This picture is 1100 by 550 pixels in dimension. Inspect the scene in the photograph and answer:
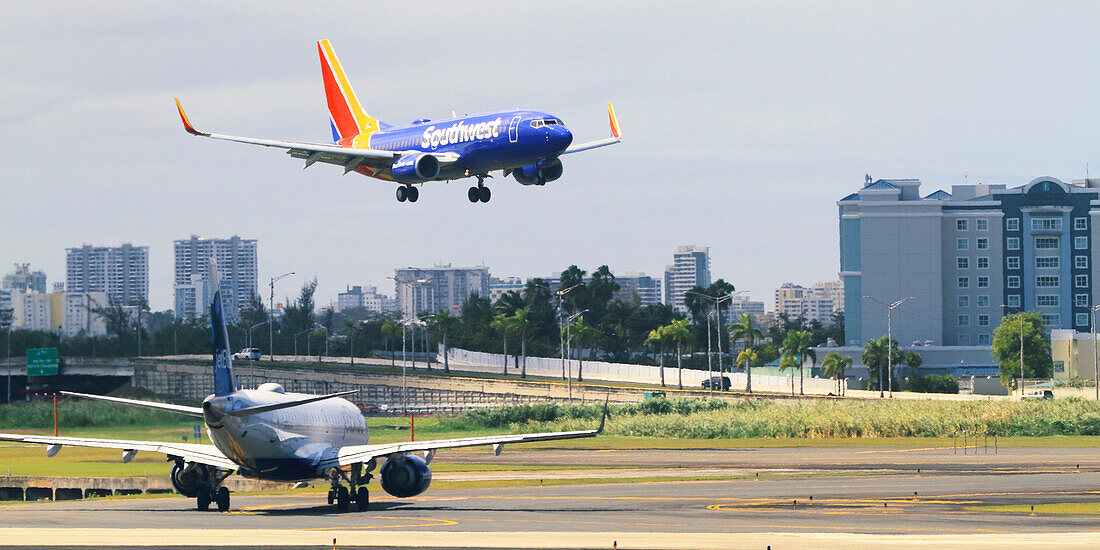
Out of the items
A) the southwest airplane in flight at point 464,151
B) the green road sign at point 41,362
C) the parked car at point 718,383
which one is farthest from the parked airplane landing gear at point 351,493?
the parked car at point 718,383

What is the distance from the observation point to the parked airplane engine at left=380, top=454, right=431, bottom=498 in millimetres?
46156

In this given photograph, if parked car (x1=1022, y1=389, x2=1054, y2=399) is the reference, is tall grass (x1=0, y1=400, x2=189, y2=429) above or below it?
above

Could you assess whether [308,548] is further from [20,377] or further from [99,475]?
[20,377]

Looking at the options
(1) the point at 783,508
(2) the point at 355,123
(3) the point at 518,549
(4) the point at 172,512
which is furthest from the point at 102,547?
(2) the point at 355,123

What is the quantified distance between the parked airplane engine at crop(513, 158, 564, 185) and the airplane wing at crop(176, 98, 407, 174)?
322cm

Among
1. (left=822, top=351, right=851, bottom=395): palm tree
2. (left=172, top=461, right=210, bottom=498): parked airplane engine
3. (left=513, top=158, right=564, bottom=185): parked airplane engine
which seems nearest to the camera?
(left=172, top=461, right=210, bottom=498): parked airplane engine

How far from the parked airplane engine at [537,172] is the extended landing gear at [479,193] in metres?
1.38

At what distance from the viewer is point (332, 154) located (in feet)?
179

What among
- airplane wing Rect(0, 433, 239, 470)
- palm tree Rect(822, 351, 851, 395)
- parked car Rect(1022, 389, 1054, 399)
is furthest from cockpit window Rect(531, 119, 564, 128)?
palm tree Rect(822, 351, 851, 395)

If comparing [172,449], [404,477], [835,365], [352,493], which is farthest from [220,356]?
[835,365]

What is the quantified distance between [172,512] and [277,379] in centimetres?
13133

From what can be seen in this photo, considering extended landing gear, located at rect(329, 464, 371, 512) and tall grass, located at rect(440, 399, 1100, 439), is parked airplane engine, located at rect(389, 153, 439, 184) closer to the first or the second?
extended landing gear, located at rect(329, 464, 371, 512)

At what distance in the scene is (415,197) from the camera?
52812 millimetres

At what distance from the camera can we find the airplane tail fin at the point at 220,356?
4341 cm
